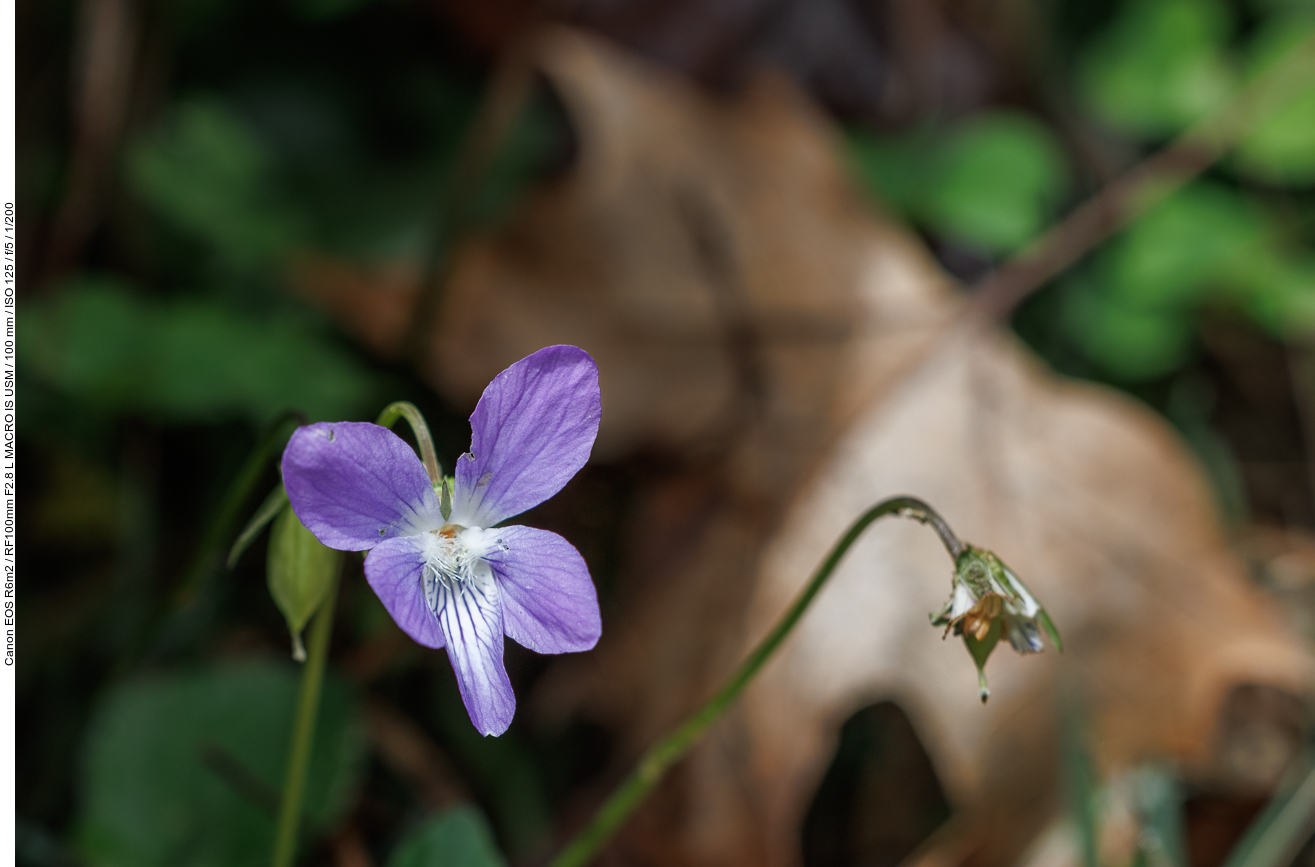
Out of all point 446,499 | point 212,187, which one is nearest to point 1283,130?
point 212,187

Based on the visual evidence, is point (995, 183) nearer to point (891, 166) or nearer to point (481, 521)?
point (891, 166)

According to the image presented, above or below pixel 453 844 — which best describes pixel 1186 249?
above

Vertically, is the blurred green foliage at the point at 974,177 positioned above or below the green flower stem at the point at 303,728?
above

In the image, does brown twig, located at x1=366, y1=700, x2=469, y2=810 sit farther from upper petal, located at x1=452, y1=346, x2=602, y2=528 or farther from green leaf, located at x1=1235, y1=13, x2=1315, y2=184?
green leaf, located at x1=1235, y1=13, x2=1315, y2=184

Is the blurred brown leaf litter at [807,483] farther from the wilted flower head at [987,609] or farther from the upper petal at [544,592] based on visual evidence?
the upper petal at [544,592]

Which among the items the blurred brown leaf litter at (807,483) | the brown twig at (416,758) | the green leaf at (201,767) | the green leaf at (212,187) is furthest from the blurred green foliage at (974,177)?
the green leaf at (201,767)

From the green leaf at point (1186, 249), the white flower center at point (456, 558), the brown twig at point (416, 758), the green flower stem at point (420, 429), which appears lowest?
the brown twig at point (416, 758)

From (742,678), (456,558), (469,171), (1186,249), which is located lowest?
(742,678)
